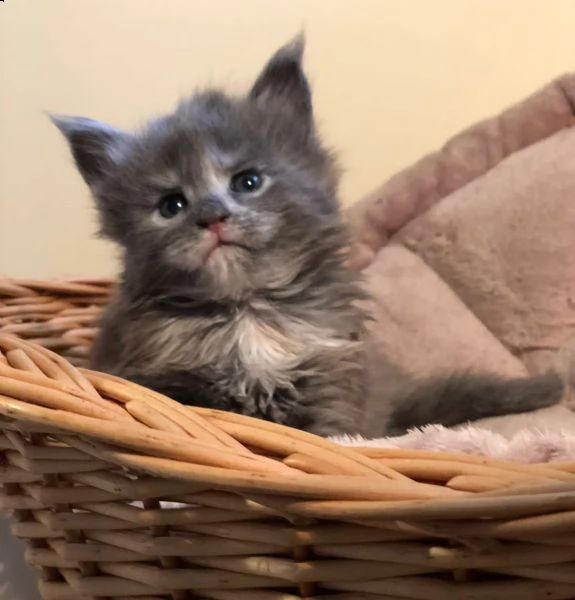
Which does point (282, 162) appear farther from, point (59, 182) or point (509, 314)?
point (59, 182)

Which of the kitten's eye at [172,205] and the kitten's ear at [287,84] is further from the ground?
the kitten's ear at [287,84]

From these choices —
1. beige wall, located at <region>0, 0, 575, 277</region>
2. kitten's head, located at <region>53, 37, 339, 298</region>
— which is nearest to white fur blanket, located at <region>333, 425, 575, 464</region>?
kitten's head, located at <region>53, 37, 339, 298</region>

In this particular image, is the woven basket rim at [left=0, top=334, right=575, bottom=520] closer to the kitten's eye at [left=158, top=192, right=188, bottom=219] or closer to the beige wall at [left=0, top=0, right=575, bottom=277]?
the kitten's eye at [left=158, top=192, right=188, bottom=219]

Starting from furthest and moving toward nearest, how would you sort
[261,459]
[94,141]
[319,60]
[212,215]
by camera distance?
[319,60] < [94,141] < [212,215] < [261,459]

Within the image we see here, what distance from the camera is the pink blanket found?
52.5 inches

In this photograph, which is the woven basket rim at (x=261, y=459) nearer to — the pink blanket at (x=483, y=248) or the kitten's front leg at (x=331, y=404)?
the kitten's front leg at (x=331, y=404)

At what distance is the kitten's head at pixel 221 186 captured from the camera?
0.88 metres

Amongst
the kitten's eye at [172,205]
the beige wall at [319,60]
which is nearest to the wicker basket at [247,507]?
the kitten's eye at [172,205]

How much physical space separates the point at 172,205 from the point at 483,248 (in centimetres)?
65

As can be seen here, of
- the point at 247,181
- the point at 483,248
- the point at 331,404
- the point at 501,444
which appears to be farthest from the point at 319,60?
the point at 501,444

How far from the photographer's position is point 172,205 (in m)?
0.93

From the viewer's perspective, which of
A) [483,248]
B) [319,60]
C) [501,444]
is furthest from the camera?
[319,60]

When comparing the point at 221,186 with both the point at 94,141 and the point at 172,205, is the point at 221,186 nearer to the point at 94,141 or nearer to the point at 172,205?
the point at 172,205

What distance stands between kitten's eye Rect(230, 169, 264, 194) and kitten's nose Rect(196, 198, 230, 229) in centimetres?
5
